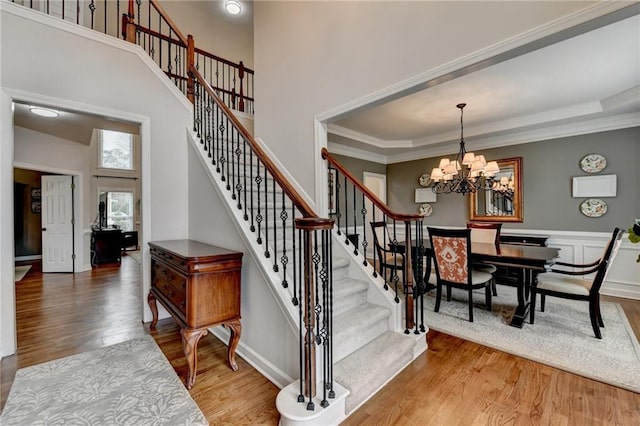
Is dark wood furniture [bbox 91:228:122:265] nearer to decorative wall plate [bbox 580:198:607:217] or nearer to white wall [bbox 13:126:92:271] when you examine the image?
white wall [bbox 13:126:92:271]

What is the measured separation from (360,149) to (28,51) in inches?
205

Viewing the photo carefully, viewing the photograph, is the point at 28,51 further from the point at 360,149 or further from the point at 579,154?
the point at 579,154

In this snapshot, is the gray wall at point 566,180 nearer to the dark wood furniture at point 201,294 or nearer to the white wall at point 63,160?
the dark wood furniture at point 201,294

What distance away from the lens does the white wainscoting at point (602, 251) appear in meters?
3.97

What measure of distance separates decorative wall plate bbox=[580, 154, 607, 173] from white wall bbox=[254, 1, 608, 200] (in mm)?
3883

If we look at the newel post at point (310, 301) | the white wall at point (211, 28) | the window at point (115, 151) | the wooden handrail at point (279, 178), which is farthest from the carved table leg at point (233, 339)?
the window at point (115, 151)

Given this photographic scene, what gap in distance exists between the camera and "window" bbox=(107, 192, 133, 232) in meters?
9.11

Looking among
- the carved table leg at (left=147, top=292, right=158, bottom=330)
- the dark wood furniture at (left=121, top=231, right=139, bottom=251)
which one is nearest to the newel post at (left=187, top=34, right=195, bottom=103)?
the carved table leg at (left=147, top=292, right=158, bottom=330)

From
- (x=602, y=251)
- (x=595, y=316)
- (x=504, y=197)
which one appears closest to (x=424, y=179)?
(x=504, y=197)

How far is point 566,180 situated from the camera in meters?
4.54

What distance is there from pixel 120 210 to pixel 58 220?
377 centimetres

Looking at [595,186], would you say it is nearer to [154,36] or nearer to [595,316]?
[595,316]

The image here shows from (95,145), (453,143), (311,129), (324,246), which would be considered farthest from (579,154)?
(95,145)

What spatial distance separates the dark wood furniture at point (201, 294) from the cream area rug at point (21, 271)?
5.20 meters
